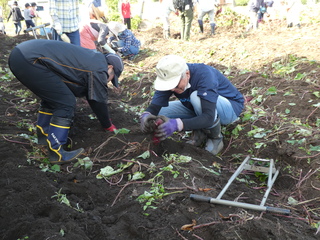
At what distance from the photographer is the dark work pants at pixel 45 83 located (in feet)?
10.4

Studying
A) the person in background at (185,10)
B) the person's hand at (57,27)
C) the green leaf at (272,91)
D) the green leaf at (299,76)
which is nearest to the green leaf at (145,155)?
the green leaf at (272,91)

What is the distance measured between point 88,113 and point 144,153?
1833 millimetres

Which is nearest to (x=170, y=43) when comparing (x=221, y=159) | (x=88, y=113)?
(x=88, y=113)

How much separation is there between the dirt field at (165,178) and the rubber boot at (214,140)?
0.18m

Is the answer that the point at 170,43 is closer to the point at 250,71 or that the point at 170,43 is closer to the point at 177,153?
the point at 250,71

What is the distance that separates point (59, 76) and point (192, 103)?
1.36m

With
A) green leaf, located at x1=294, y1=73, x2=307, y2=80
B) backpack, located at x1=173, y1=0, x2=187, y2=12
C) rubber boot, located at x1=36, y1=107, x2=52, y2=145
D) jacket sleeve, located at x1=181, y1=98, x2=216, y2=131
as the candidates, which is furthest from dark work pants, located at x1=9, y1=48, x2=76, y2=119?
backpack, located at x1=173, y1=0, x2=187, y2=12

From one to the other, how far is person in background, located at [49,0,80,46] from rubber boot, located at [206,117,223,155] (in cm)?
305

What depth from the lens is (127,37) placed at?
30.2ft

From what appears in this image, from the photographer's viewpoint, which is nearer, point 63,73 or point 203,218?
point 203,218

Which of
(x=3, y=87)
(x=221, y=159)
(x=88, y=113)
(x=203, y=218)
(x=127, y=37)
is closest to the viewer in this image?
(x=203, y=218)

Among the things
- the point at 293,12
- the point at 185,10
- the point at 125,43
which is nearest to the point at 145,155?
the point at 125,43

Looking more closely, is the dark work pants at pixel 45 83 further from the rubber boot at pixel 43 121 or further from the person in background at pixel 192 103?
the person in background at pixel 192 103

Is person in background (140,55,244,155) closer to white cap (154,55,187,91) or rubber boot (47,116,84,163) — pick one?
white cap (154,55,187,91)
